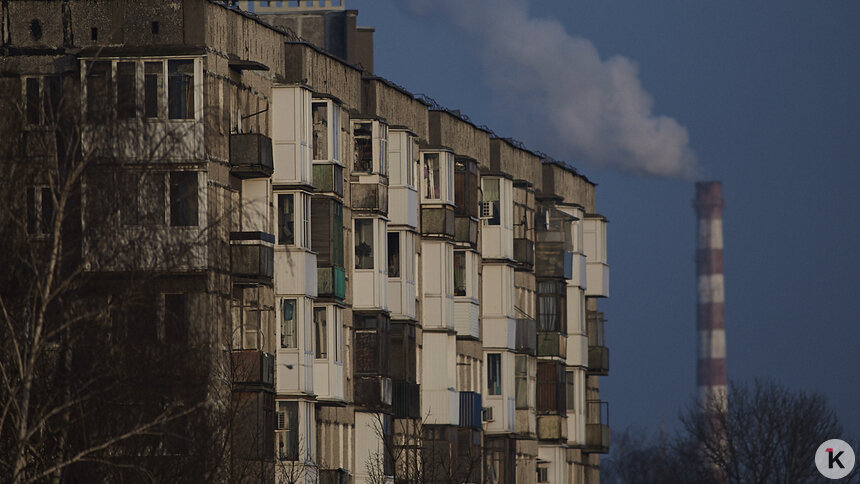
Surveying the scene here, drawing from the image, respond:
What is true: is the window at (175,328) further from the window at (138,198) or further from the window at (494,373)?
the window at (494,373)

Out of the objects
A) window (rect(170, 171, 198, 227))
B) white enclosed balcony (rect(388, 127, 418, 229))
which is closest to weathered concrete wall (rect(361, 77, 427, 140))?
white enclosed balcony (rect(388, 127, 418, 229))

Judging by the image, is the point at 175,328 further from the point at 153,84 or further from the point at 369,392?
the point at 369,392

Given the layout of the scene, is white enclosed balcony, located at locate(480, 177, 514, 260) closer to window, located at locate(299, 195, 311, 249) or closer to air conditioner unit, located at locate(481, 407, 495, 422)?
air conditioner unit, located at locate(481, 407, 495, 422)

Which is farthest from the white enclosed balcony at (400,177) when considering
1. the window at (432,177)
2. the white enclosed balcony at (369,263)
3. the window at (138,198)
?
the window at (138,198)

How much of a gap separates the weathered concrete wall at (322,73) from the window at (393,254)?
15.0ft

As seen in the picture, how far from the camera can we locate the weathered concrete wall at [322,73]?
59.4 m

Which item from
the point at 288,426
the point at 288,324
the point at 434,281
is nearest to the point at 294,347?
the point at 288,324

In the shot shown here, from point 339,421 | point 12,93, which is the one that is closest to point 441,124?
point 339,421

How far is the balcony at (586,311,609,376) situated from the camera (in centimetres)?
8994

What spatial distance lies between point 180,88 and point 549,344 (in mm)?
33320

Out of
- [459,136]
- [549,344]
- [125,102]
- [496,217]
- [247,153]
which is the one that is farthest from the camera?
[549,344]

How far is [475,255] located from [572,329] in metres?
13.4

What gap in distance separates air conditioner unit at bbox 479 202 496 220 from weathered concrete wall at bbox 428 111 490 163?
59.2 inches

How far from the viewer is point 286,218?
188 ft
